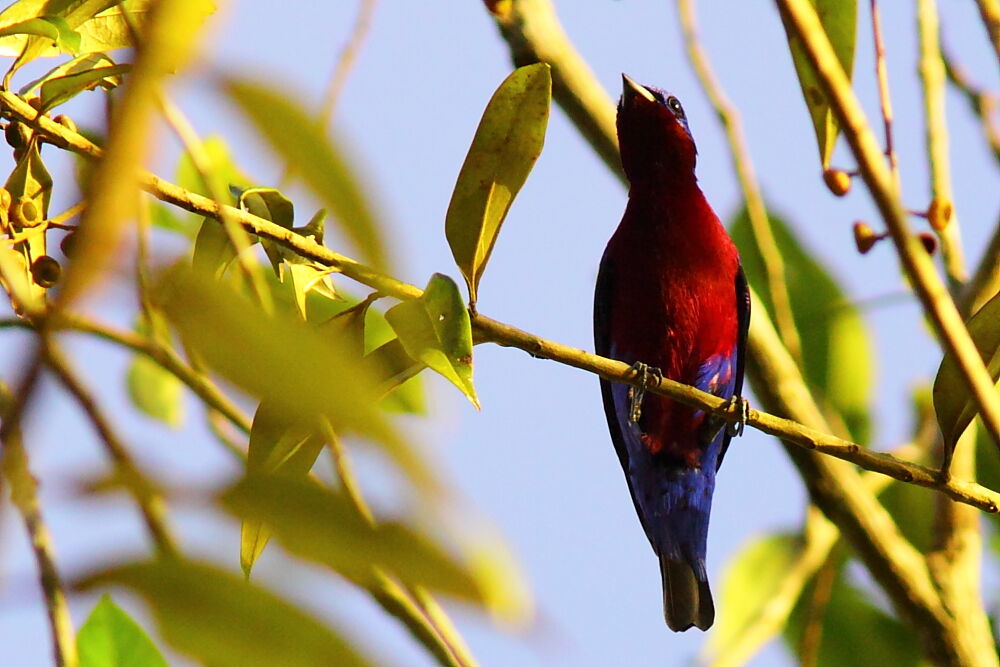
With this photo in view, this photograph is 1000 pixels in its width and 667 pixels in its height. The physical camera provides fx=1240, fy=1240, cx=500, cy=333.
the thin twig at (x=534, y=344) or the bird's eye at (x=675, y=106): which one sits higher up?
the bird's eye at (x=675, y=106)

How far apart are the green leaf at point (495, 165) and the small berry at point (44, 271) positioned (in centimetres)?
68

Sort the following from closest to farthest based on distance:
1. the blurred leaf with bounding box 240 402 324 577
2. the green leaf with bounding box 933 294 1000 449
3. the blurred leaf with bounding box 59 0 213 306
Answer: the blurred leaf with bounding box 59 0 213 306 < the blurred leaf with bounding box 240 402 324 577 < the green leaf with bounding box 933 294 1000 449

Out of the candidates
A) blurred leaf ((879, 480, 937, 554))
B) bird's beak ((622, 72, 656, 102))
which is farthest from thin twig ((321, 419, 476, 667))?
bird's beak ((622, 72, 656, 102))

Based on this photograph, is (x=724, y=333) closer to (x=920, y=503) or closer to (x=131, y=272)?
(x=920, y=503)

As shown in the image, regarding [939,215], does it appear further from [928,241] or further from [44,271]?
[44,271]

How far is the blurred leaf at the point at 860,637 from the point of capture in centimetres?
407

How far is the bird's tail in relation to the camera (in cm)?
507

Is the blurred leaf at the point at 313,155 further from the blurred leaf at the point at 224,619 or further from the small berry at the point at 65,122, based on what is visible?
the small berry at the point at 65,122

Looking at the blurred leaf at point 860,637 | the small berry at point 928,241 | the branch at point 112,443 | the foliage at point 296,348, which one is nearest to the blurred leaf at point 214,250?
the foliage at point 296,348

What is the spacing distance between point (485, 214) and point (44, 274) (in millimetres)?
740

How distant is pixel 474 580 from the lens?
535 mm

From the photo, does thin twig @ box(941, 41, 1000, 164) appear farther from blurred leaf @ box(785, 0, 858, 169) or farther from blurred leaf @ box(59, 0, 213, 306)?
blurred leaf @ box(59, 0, 213, 306)

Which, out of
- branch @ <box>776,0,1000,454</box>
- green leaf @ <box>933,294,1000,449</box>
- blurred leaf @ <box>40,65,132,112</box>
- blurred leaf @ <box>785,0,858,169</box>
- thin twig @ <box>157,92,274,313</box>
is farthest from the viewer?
blurred leaf @ <box>785,0,858,169</box>

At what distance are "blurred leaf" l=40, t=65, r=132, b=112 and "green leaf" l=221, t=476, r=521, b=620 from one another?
149cm
